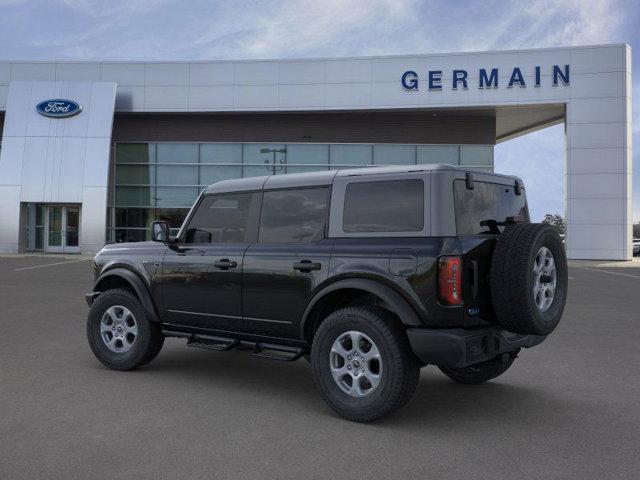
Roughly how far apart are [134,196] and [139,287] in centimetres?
2657

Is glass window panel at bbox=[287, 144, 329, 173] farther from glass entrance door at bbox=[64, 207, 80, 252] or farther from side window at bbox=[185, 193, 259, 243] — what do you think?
side window at bbox=[185, 193, 259, 243]

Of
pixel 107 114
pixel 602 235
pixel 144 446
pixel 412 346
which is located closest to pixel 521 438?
pixel 412 346

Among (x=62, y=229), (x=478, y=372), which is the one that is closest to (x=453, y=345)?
(x=478, y=372)

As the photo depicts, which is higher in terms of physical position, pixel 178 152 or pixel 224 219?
pixel 178 152

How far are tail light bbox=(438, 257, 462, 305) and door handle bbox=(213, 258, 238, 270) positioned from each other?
1.92 meters

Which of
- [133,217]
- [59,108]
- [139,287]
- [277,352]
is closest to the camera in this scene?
[277,352]

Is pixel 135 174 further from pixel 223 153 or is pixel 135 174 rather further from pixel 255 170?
pixel 255 170

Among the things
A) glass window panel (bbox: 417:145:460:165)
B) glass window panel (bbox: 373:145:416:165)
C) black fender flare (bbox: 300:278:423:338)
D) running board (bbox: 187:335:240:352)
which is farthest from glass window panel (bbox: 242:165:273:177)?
black fender flare (bbox: 300:278:423:338)

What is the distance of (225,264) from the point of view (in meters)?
5.39

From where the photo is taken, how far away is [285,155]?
30672mm

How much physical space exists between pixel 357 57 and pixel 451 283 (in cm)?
2660

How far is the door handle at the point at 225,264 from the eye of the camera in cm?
534

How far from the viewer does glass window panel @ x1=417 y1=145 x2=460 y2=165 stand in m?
30.2

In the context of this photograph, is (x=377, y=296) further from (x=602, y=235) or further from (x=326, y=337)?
(x=602, y=235)
